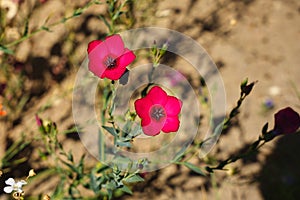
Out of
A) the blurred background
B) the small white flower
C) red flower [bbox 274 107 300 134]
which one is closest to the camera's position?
the small white flower

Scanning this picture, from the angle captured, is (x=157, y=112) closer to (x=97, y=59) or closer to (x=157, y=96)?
(x=157, y=96)

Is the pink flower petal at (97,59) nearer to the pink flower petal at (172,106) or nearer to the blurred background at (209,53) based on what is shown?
the pink flower petal at (172,106)

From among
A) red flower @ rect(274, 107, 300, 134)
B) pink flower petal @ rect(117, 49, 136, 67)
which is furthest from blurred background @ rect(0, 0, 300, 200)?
pink flower petal @ rect(117, 49, 136, 67)

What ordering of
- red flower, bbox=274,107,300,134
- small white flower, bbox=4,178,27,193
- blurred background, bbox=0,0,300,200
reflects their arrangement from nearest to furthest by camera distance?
small white flower, bbox=4,178,27,193 < red flower, bbox=274,107,300,134 < blurred background, bbox=0,0,300,200

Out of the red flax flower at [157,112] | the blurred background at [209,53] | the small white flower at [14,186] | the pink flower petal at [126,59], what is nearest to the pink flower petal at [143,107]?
the red flax flower at [157,112]

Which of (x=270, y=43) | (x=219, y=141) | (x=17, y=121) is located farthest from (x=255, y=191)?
(x=17, y=121)

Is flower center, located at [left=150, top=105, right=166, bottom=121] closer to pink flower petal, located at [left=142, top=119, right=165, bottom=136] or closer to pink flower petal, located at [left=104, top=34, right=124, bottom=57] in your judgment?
pink flower petal, located at [left=142, top=119, right=165, bottom=136]

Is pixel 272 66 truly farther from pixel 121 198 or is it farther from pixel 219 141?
pixel 121 198
